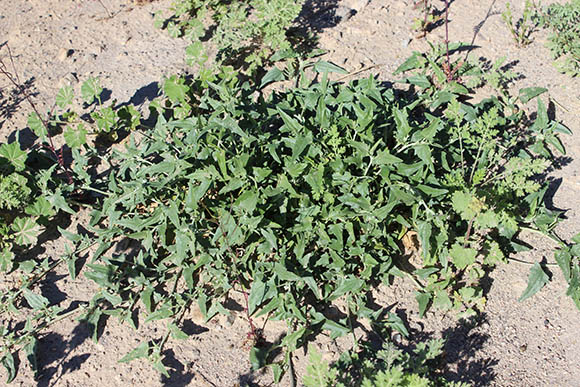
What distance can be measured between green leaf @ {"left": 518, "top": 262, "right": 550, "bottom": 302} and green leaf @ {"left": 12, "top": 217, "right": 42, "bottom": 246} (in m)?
3.38

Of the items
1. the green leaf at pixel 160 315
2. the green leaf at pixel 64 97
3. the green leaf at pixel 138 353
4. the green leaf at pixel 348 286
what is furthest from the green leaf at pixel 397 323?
the green leaf at pixel 64 97

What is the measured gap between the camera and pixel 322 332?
3.57 meters

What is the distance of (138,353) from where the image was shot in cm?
355

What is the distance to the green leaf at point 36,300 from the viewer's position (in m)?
3.83

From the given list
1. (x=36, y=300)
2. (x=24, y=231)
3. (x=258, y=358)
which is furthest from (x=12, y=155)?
(x=258, y=358)

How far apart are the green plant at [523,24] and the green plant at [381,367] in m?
2.90

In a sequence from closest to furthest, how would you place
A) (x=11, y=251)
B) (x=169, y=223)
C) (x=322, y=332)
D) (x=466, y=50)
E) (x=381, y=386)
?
(x=381, y=386), (x=322, y=332), (x=169, y=223), (x=11, y=251), (x=466, y=50)

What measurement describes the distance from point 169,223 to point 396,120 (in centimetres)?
167

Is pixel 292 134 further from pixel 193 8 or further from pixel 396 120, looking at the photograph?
pixel 193 8

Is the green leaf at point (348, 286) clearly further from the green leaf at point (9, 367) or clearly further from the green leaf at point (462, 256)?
the green leaf at point (9, 367)

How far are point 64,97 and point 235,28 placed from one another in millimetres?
1615

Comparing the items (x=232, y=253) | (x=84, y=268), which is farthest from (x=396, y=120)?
(x=84, y=268)

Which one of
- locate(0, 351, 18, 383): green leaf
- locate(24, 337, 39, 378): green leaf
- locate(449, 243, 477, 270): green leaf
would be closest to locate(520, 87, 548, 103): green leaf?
locate(449, 243, 477, 270): green leaf

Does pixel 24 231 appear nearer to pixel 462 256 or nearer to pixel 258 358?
pixel 258 358
